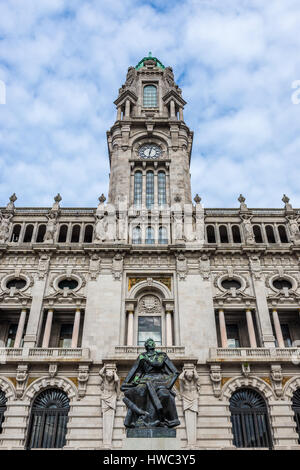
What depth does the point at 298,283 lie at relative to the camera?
34.6m

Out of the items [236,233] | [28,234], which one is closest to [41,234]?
[28,234]

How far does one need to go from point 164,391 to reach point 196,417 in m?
12.9

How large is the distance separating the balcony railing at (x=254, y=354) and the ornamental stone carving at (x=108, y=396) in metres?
7.05

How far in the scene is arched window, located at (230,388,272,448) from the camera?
2717 cm

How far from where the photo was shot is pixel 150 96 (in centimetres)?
5222

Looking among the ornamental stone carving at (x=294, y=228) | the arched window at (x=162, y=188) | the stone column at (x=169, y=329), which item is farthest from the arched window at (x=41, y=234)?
the ornamental stone carving at (x=294, y=228)

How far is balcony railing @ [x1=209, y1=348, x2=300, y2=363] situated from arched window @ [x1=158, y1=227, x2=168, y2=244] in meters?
11.7

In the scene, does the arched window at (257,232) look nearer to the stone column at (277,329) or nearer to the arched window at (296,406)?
the stone column at (277,329)

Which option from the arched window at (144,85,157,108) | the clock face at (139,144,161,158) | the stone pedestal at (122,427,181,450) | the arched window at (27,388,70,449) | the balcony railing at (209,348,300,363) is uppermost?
the arched window at (144,85,157,108)

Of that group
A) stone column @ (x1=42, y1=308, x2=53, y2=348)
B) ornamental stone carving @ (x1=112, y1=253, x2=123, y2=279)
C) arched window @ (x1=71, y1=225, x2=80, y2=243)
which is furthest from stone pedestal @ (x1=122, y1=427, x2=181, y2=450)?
arched window @ (x1=71, y1=225, x2=80, y2=243)

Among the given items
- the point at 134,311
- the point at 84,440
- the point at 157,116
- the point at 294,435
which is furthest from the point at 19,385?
the point at 157,116

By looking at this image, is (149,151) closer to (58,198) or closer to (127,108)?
(127,108)

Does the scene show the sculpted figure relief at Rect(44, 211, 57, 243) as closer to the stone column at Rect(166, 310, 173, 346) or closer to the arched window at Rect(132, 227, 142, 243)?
the arched window at Rect(132, 227, 142, 243)

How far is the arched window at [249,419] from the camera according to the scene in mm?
27172
